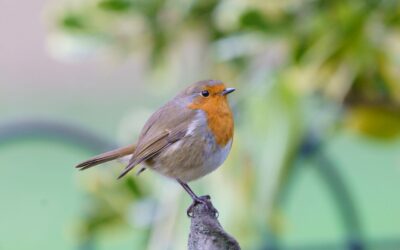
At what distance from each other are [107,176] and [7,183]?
12.4 ft

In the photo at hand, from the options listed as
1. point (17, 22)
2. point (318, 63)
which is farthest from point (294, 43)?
point (17, 22)

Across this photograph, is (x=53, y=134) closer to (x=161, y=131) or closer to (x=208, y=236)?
(x=161, y=131)

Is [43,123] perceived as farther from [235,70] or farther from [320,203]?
[320,203]

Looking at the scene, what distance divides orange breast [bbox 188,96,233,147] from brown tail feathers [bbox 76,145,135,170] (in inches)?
5.1

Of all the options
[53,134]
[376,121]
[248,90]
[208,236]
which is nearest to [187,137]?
[248,90]

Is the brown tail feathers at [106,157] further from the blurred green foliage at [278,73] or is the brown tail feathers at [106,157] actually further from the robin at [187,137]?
the blurred green foliage at [278,73]

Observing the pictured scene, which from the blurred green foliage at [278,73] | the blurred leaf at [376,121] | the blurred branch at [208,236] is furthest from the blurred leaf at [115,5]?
the blurred branch at [208,236]

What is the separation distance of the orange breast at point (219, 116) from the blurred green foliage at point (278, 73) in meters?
0.10

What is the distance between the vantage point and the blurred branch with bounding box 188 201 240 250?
99 cm

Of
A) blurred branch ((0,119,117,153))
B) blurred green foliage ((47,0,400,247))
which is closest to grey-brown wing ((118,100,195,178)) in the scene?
blurred green foliage ((47,0,400,247))

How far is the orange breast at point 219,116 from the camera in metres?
1.72

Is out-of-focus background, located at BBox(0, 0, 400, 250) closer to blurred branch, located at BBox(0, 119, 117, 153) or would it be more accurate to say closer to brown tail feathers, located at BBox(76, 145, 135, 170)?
blurred branch, located at BBox(0, 119, 117, 153)

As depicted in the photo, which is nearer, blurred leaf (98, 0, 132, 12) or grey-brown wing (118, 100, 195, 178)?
grey-brown wing (118, 100, 195, 178)

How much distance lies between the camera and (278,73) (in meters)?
1.92
